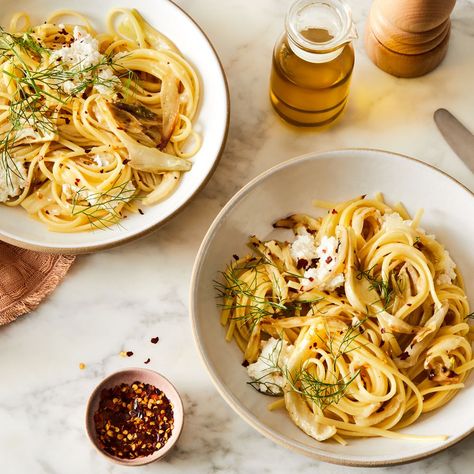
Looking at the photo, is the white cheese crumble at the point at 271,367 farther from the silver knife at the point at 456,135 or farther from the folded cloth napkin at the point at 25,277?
the silver knife at the point at 456,135

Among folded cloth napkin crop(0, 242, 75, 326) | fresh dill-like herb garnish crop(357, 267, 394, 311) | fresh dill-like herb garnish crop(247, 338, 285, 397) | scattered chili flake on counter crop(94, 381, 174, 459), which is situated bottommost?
scattered chili flake on counter crop(94, 381, 174, 459)

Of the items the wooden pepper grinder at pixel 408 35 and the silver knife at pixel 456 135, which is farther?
the silver knife at pixel 456 135

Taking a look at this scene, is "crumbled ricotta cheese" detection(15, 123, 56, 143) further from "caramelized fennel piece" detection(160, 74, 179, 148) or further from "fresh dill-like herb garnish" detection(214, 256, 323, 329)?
"fresh dill-like herb garnish" detection(214, 256, 323, 329)

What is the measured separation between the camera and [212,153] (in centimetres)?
275

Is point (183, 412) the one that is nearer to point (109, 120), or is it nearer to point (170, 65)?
point (109, 120)

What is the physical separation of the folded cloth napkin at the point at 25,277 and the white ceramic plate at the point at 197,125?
170 millimetres

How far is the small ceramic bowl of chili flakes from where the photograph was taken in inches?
105

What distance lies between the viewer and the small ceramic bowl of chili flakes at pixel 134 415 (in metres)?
2.66

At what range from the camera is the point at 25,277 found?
112 inches

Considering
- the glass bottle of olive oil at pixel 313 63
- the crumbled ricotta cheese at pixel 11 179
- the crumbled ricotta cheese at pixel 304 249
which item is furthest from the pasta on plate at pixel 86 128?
the crumbled ricotta cheese at pixel 304 249

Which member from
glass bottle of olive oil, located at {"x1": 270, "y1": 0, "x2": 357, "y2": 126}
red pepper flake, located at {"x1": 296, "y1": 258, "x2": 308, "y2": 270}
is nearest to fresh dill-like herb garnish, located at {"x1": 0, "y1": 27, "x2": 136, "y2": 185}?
glass bottle of olive oil, located at {"x1": 270, "y1": 0, "x2": 357, "y2": 126}

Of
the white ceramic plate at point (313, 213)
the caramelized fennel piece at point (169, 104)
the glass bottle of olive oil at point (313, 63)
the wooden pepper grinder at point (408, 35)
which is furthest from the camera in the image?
the caramelized fennel piece at point (169, 104)

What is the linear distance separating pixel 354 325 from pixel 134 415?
0.77 metres

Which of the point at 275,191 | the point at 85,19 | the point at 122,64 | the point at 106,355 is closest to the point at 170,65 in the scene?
the point at 122,64
